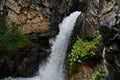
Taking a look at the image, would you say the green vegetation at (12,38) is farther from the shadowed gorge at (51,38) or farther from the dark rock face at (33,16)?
the dark rock face at (33,16)

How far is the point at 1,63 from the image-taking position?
50.4 ft

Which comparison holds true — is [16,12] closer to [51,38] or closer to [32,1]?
[32,1]

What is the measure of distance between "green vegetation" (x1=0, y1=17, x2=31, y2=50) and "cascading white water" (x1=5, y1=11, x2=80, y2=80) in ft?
5.72

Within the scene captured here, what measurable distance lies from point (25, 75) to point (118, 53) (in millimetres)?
9956

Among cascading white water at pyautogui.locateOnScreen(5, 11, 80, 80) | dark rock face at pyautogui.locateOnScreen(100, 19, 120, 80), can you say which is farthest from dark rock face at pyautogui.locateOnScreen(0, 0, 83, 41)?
dark rock face at pyautogui.locateOnScreen(100, 19, 120, 80)

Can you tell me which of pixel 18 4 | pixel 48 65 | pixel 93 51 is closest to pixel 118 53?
pixel 93 51

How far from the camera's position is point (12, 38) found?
16891mm

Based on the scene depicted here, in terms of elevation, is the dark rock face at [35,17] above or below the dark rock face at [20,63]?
above

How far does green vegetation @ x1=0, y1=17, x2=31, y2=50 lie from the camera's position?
16.4 m

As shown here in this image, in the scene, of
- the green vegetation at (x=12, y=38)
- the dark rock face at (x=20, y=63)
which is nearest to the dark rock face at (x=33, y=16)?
the green vegetation at (x=12, y=38)

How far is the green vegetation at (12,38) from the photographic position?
16.4 metres

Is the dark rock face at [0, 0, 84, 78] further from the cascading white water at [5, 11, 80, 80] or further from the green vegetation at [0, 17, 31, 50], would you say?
the cascading white water at [5, 11, 80, 80]

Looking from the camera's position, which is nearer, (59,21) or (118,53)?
(118,53)

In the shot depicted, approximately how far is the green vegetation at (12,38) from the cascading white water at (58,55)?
1.74 m
